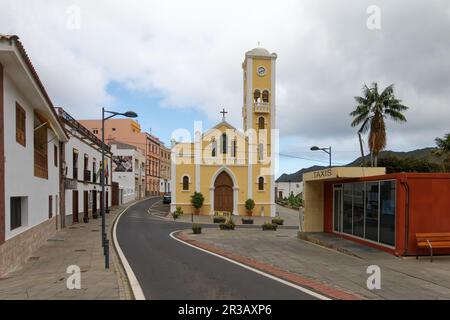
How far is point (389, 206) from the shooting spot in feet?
51.9

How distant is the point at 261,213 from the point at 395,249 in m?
34.5

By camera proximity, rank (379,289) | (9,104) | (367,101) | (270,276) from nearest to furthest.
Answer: (379,289), (270,276), (9,104), (367,101)

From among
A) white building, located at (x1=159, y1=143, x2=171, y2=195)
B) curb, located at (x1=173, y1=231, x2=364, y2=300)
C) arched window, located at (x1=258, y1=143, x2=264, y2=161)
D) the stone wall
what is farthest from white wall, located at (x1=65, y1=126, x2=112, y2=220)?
white building, located at (x1=159, y1=143, x2=171, y2=195)

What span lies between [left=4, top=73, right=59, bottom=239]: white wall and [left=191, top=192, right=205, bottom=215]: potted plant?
2675 centimetres

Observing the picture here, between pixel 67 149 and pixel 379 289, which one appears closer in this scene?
pixel 379 289

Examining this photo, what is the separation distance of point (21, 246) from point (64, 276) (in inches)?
165

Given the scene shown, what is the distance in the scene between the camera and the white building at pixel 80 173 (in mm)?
29342

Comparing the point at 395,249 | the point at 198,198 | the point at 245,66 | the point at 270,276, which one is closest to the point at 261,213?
the point at 198,198

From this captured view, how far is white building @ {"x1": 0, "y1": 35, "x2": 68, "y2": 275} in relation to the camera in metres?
12.5

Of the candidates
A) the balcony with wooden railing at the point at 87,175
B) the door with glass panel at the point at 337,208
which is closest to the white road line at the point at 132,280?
the door with glass panel at the point at 337,208

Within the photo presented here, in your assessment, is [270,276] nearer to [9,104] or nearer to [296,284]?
[296,284]

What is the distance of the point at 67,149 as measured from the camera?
2938cm

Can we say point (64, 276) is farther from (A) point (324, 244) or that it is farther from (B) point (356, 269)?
(A) point (324, 244)

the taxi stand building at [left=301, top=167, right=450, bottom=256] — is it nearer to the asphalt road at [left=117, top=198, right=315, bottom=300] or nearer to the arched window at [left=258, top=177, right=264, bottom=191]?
the asphalt road at [left=117, top=198, right=315, bottom=300]
